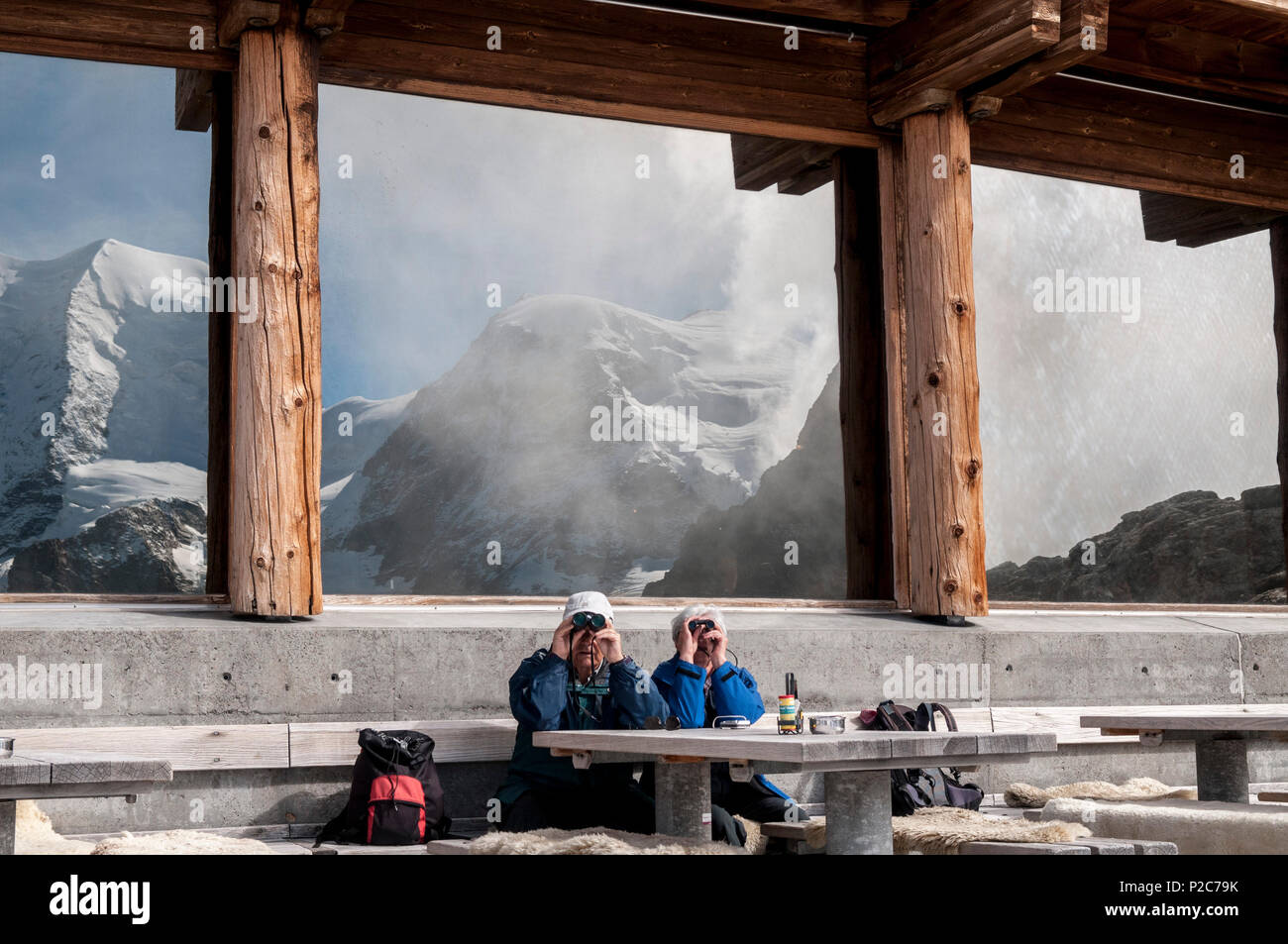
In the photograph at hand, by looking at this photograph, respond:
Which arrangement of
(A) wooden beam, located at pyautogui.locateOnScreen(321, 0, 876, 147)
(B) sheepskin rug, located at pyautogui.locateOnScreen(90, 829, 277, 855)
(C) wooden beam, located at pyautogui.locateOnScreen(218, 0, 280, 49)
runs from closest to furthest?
(B) sheepskin rug, located at pyautogui.locateOnScreen(90, 829, 277, 855) → (C) wooden beam, located at pyautogui.locateOnScreen(218, 0, 280, 49) → (A) wooden beam, located at pyautogui.locateOnScreen(321, 0, 876, 147)

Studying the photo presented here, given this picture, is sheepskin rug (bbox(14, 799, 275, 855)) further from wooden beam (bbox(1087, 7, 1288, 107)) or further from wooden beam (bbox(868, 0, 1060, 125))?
wooden beam (bbox(1087, 7, 1288, 107))

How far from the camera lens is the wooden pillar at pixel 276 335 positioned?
20.6ft

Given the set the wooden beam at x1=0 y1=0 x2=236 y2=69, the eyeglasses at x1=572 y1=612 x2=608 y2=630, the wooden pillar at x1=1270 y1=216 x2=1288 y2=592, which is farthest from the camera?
the wooden pillar at x1=1270 y1=216 x2=1288 y2=592

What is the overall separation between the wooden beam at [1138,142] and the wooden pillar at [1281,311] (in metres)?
0.28

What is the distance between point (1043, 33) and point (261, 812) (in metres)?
5.11

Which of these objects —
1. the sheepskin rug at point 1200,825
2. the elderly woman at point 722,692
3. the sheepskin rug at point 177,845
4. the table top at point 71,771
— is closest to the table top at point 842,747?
the sheepskin rug at point 1200,825

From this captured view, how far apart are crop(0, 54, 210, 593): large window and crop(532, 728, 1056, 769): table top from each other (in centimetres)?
374

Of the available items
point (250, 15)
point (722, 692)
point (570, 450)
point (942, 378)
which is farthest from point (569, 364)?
point (722, 692)

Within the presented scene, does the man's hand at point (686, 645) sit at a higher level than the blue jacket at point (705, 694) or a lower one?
higher

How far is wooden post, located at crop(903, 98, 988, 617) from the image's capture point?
7672 mm
